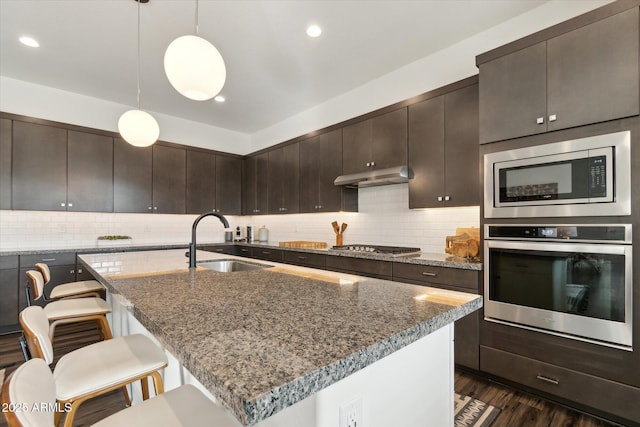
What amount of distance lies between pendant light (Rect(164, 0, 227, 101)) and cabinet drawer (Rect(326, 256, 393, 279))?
208 cm

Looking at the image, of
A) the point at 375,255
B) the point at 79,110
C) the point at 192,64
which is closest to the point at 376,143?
the point at 375,255

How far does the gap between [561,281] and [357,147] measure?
92.8 inches

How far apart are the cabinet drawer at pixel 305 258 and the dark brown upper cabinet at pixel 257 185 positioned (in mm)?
1195

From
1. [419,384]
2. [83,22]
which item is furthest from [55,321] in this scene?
[83,22]

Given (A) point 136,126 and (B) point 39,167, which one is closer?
(A) point 136,126

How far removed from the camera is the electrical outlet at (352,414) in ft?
2.48

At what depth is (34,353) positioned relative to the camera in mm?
1191

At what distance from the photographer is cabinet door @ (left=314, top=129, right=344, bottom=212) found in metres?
3.86

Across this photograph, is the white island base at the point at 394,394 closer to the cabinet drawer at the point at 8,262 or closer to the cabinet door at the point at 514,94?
the cabinet door at the point at 514,94

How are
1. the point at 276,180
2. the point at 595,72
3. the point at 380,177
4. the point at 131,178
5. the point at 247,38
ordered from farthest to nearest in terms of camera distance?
the point at 276,180, the point at 131,178, the point at 380,177, the point at 247,38, the point at 595,72

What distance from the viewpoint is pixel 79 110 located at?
407cm

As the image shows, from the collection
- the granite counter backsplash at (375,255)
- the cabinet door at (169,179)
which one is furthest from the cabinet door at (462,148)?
the cabinet door at (169,179)

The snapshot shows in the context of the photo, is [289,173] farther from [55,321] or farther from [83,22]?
[55,321]

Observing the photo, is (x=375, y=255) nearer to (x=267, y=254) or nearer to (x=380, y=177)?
(x=380, y=177)
